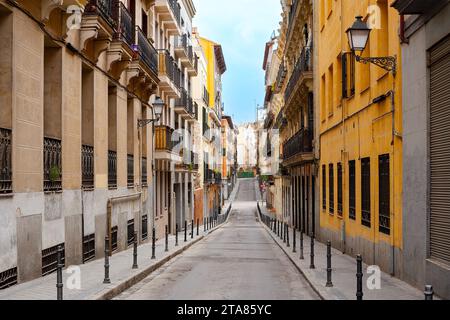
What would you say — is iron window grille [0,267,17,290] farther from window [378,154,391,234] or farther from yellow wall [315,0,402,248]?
window [378,154,391,234]

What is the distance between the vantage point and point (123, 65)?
19.3 m

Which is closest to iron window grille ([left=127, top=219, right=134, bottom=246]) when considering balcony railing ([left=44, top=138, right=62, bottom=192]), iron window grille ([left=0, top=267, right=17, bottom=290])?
balcony railing ([left=44, top=138, right=62, bottom=192])

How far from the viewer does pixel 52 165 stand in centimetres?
1345

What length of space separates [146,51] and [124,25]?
3638mm

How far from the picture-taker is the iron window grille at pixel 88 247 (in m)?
15.7

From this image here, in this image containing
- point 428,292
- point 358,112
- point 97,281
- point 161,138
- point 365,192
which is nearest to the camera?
point 428,292

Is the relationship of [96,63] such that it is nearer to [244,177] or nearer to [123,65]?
[123,65]

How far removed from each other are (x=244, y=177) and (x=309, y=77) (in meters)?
113

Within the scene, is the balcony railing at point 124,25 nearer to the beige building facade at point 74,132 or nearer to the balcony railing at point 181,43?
the beige building facade at point 74,132

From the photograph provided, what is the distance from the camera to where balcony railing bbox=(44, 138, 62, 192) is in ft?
43.0

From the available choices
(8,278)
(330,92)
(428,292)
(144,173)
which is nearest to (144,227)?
(144,173)

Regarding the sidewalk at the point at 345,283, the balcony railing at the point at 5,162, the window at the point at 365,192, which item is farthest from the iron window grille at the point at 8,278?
the window at the point at 365,192

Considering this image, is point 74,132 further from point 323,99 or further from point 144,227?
point 323,99
